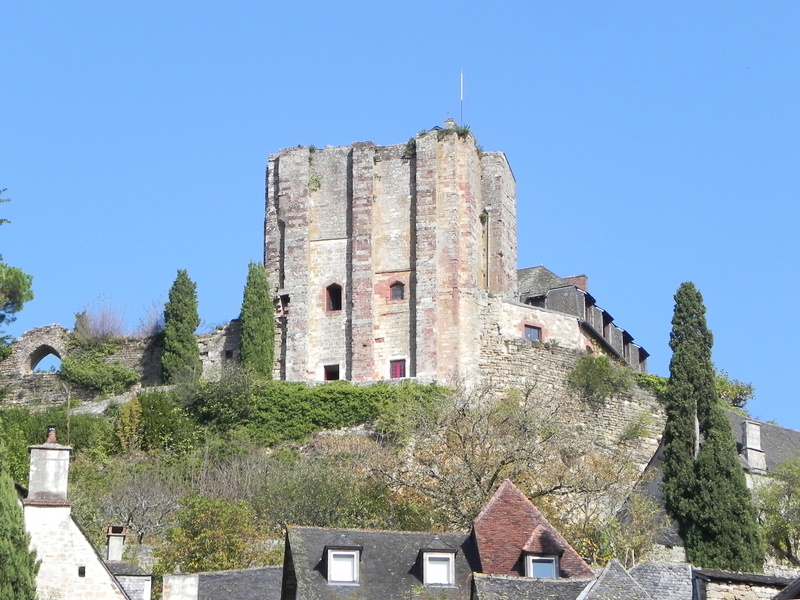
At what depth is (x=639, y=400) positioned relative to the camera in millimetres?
60469

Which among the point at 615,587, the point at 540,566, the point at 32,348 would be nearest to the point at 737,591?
the point at 615,587

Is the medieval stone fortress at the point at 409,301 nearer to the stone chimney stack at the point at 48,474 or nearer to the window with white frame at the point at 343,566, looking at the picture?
the window with white frame at the point at 343,566

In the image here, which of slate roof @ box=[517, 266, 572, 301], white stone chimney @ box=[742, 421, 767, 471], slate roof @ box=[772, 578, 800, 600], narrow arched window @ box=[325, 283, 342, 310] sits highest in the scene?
slate roof @ box=[517, 266, 572, 301]

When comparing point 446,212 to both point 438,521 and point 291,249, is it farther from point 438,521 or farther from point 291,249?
point 438,521

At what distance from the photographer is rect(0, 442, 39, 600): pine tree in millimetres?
24922

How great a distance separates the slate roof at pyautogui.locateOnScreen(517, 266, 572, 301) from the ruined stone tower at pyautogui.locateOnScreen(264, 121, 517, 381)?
504 cm

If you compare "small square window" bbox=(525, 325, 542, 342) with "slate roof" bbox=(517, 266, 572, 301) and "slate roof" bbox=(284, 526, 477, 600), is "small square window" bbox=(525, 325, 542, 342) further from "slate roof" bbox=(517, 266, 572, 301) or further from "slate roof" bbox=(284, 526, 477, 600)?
"slate roof" bbox=(284, 526, 477, 600)

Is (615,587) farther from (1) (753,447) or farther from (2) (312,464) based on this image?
(2) (312,464)

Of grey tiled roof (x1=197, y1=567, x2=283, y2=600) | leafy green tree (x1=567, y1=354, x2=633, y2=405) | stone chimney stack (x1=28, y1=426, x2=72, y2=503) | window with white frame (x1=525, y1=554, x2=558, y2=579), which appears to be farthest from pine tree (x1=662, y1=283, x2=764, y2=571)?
stone chimney stack (x1=28, y1=426, x2=72, y2=503)

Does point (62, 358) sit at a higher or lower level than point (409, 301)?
lower

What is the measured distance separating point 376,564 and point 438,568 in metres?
0.90

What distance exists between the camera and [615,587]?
23.5 m

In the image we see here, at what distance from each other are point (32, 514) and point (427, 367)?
105ft

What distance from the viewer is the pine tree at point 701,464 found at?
1647 inches
